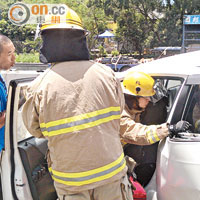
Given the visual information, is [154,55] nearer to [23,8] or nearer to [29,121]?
[23,8]

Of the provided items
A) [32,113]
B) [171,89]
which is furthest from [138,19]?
[32,113]

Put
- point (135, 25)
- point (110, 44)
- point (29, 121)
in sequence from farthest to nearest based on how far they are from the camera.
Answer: point (110, 44)
point (135, 25)
point (29, 121)

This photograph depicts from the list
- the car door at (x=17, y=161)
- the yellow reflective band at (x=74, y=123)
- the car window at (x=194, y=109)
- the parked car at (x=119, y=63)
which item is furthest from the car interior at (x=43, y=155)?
the parked car at (x=119, y=63)

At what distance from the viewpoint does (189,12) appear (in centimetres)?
2406

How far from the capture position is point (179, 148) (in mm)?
1955

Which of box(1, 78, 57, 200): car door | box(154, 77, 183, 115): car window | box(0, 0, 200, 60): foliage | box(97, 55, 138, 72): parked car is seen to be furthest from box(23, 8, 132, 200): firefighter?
box(0, 0, 200, 60): foliage

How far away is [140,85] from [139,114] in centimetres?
28

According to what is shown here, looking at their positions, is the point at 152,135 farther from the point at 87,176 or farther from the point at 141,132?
the point at 87,176

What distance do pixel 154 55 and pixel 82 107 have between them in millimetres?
24463

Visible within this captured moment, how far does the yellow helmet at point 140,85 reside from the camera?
232 centimetres

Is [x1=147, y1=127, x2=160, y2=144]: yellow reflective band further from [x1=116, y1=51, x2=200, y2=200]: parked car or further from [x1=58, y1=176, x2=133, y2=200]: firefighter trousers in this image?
[x1=58, y1=176, x2=133, y2=200]: firefighter trousers

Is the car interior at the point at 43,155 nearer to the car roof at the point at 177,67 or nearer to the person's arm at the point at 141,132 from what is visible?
the car roof at the point at 177,67

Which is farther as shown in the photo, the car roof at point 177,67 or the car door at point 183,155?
the car roof at point 177,67

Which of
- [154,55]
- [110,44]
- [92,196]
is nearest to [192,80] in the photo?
[92,196]
